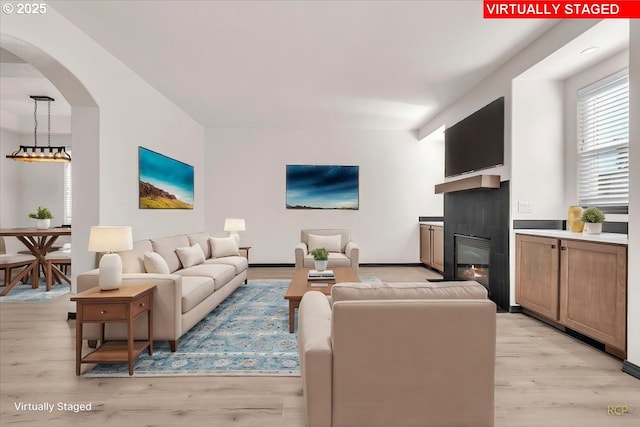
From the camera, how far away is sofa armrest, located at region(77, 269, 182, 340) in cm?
291

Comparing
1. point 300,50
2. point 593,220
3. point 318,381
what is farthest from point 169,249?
point 593,220

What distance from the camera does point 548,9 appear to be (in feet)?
10.0

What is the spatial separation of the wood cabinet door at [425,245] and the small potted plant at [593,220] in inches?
141

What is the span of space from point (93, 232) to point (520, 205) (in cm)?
427

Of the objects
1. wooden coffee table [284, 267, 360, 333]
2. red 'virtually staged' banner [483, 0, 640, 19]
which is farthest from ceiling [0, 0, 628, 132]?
wooden coffee table [284, 267, 360, 333]

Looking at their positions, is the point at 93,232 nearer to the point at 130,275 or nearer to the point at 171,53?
the point at 130,275

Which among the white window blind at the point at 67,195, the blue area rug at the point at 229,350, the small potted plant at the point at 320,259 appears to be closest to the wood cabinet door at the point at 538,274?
the small potted plant at the point at 320,259

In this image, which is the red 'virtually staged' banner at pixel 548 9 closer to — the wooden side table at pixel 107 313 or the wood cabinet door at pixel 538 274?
the wood cabinet door at pixel 538 274

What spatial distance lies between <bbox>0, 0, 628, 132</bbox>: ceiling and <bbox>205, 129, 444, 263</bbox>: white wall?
1523mm

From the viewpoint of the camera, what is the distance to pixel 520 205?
4.02 meters

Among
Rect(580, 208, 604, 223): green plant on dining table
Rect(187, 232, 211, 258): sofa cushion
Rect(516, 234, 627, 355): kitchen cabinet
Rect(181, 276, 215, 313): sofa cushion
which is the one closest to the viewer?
Rect(516, 234, 627, 355): kitchen cabinet

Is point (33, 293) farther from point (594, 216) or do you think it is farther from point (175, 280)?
point (594, 216)

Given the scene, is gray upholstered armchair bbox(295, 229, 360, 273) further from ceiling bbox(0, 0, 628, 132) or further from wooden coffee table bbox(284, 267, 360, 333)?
ceiling bbox(0, 0, 628, 132)

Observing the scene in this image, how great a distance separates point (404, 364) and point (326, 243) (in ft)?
14.4
